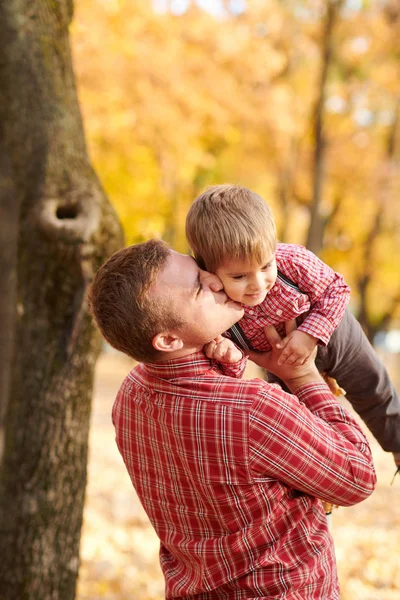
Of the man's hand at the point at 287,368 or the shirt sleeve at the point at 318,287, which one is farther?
the shirt sleeve at the point at 318,287

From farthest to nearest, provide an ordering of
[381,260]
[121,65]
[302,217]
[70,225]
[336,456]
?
[302,217] < [381,260] < [121,65] < [70,225] < [336,456]

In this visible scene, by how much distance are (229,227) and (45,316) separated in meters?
1.63

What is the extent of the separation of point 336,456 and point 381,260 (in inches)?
772

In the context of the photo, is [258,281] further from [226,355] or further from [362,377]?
[362,377]

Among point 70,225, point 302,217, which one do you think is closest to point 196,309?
point 70,225

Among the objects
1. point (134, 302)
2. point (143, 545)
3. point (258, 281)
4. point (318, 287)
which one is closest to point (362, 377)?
point (318, 287)

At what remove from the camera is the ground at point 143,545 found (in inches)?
201

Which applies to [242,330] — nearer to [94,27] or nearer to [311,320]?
[311,320]

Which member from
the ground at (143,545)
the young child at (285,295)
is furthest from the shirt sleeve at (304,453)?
the ground at (143,545)

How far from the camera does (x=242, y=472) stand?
1.75 meters

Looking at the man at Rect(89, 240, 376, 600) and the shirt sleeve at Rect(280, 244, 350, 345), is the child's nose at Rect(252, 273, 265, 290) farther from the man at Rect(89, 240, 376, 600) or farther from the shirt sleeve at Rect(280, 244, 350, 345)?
the shirt sleeve at Rect(280, 244, 350, 345)

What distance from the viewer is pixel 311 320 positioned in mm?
2088

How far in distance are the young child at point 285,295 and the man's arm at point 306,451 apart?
285mm

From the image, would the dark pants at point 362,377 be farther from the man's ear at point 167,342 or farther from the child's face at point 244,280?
the man's ear at point 167,342
